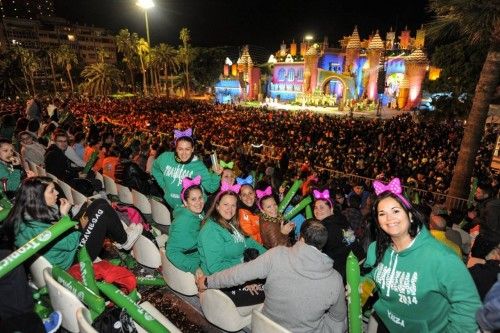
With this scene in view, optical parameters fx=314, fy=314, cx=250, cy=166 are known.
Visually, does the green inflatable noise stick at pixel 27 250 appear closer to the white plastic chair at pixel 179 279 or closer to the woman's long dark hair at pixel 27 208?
the woman's long dark hair at pixel 27 208

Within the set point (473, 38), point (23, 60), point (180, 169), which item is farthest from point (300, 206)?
point (23, 60)

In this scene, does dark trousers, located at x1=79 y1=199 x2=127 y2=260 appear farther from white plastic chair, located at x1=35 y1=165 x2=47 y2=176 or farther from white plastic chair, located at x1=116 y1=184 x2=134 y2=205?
white plastic chair, located at x1=35 y1=165 x2=47 y2=176

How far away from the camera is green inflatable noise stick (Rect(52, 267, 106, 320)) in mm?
2221

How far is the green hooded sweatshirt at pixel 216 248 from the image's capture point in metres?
2.79

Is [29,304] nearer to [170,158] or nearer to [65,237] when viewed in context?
[65,237]

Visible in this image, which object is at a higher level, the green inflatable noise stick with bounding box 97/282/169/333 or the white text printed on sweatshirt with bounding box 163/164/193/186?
the white text printed on sweatshirt with bounding box 163/164/193/186

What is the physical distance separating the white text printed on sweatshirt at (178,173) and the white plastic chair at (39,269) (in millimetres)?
1944

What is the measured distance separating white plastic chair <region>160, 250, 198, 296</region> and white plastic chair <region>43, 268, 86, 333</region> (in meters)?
1.01

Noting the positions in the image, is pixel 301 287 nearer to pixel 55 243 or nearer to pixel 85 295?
pixel 85 295

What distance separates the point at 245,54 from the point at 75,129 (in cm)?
5901

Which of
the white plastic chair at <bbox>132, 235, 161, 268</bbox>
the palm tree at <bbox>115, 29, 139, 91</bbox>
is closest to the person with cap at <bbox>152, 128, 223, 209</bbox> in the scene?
the white plastic chair at <bbox>132, 235, 161, 268</bbox>

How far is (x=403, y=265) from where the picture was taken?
2.07 m

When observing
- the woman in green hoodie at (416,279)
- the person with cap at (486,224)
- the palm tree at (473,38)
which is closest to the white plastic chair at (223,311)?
the woman in green hoodie at (416,279)

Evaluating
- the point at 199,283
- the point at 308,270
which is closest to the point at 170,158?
the point at 199,283
